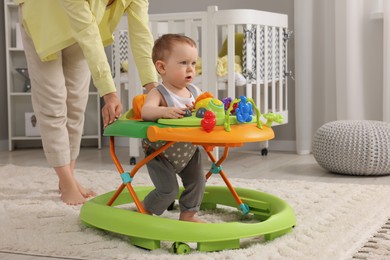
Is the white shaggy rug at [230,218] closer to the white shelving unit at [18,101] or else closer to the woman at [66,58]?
the woman at [66,58]

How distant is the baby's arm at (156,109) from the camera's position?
4.87 ft


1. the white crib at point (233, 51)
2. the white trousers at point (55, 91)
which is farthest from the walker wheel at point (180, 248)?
the white crib at point (233, 51)

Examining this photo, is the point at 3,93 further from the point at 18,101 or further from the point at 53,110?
the point at 53,110

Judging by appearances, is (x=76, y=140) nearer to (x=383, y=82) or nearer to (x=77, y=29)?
(x=77, y=29)

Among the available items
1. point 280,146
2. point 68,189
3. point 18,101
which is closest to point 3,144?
point 18,101

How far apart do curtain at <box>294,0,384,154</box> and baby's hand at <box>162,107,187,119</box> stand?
1.87m

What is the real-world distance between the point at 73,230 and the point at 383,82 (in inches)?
78.9

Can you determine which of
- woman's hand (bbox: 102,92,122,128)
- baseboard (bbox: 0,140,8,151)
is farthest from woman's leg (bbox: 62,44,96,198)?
baseboard (bbox: 0,140,8,151)

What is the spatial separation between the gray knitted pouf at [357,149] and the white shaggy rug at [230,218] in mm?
329

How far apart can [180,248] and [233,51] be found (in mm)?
1639

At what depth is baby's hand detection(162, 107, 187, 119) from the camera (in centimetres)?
148

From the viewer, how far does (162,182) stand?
1.60m

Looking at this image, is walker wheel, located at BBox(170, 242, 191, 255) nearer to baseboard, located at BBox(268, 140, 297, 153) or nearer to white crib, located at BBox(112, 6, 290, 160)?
white crib, located at BBox(112, 6, 290, 160)

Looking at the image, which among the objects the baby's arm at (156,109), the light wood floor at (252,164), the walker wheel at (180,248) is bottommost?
the light wood floor at (252,164)
